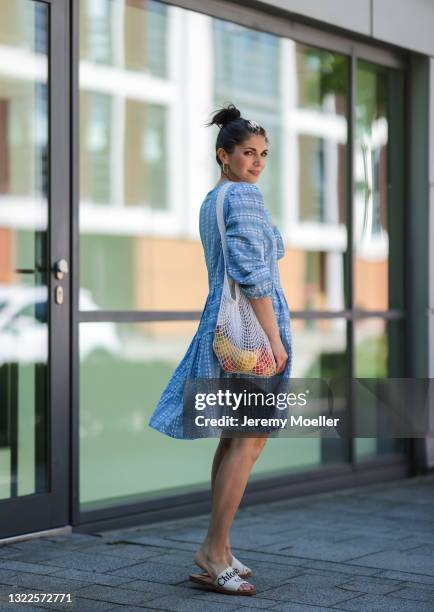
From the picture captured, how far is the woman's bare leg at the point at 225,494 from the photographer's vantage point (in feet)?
13.9

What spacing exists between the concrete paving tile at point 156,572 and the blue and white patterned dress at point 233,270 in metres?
0.69

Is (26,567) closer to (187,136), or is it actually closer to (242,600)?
(242,600)

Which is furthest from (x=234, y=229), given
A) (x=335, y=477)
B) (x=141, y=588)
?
(x=335, y=477)

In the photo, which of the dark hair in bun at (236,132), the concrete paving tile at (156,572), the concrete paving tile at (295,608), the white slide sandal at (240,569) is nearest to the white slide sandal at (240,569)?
the white slide sandal at (240,569)

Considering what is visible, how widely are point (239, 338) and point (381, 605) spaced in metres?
1.11

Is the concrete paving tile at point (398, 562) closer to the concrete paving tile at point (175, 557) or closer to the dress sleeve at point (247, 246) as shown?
the concrete paving tile at point (175, 557)

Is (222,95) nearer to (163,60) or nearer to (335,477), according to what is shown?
(163,60)

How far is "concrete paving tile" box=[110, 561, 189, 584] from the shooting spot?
4545mm

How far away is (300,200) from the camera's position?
7.28 metres

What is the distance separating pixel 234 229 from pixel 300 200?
127 inches

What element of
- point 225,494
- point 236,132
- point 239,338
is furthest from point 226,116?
point 225,494

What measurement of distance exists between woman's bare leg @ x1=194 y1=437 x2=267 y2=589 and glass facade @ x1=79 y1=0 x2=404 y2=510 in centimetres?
158

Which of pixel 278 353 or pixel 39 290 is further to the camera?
pixel 39 290

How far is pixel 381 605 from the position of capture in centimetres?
413
